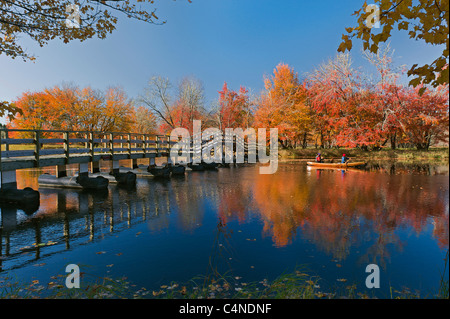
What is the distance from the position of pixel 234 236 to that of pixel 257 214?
2.31 m

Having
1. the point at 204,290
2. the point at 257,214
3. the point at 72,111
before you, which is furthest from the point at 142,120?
the point at 204,290

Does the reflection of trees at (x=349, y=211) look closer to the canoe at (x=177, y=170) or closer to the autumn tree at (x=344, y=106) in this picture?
the canoe at (x=177, y=170)

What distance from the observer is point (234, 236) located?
6867mm

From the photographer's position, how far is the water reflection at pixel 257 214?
6289mm

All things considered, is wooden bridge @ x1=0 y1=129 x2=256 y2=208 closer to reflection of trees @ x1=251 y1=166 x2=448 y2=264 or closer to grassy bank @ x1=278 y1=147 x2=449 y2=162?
reflection of trees @ x1=251 y1=166 x2=448 y2=264

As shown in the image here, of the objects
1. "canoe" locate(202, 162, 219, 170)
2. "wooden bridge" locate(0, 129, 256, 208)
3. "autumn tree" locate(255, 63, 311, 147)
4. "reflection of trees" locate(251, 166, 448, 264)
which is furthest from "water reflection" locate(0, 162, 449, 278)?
"autumn tree" locate(255, 63, 311, 147)

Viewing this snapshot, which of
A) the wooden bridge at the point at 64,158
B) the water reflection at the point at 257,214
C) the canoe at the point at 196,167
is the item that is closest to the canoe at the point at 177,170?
the wooden bridge at the point at 64,158

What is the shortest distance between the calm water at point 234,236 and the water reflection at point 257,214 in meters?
0.04

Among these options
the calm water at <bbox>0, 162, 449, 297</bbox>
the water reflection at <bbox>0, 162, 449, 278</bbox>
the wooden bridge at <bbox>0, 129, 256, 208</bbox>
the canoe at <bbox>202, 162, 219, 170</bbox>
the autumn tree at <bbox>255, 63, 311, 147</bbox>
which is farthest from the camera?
the autumn tree at <bbox>255, 63, 311, 147</bbox>

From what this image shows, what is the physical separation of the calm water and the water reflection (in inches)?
1.4

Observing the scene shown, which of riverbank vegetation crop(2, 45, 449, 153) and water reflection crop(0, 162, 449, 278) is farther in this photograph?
riverbank vegetation crop(2, 45, 449, 153)

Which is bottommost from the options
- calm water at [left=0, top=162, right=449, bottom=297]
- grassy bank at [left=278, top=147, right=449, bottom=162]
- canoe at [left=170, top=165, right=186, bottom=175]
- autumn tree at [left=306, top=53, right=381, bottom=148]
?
calm water at [left=0, top=162, right=449, bottom=297]

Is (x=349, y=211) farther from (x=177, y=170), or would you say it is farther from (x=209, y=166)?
(x=209, y=166)

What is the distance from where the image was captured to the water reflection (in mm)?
6289
